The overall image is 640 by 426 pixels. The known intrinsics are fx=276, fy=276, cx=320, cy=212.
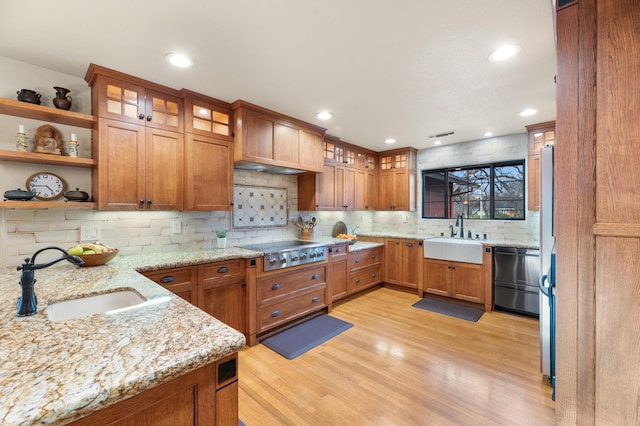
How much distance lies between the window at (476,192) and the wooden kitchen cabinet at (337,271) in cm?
200

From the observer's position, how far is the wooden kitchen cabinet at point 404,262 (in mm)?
4340

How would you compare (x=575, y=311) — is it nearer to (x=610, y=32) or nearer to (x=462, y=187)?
(x=610, y=32)

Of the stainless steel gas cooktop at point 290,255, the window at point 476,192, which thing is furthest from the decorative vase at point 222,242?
the window at point 476,192

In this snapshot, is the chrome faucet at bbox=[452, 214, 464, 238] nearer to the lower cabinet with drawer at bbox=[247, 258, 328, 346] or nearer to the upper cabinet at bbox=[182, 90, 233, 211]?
the lower cabinet with drawer at bbox=[247, 258, 328, 346]

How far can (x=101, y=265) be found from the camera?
6.98 feet

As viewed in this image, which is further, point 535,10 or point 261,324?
point 261,324

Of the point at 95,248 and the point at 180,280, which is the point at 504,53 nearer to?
the point at 180,280

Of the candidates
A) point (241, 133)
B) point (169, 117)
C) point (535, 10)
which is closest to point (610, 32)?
point (535, 10)

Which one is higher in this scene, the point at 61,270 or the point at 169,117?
the point at 169,117

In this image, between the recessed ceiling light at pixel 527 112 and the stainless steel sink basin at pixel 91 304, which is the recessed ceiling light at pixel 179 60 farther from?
the recessed ceiling light at pixel 527 112

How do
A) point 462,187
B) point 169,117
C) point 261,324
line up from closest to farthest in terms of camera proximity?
point 169,117
point 261,324
point 462,187

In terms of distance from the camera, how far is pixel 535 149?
3.70m

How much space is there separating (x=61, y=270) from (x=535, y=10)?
3437mm

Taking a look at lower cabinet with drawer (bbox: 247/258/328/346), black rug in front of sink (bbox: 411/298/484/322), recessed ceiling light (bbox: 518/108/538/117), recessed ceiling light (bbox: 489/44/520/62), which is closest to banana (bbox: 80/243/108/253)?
lower cabinet with drawer (bbox: 247/258/328/346)
